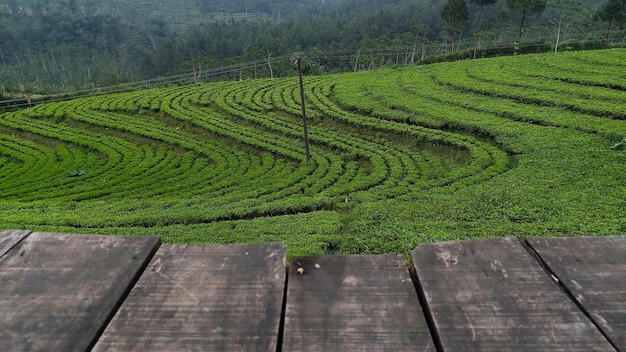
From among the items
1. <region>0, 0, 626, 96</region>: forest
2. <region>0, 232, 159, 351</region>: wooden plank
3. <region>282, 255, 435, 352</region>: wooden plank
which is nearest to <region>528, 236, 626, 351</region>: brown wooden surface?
<region>282, 255, 435, 352</region>: wooden plank

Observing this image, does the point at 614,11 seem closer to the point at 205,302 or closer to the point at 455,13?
the point at 455,13

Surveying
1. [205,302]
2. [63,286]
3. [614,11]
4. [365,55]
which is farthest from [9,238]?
[365,55]

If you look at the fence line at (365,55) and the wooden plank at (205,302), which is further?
the fence line at (365,55)

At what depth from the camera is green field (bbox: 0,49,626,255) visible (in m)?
8.82

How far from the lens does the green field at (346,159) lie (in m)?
8.82

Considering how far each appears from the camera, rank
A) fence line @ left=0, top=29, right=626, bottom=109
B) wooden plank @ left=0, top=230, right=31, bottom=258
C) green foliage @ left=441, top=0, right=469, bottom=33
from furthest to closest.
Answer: green foliage @ left=441, top=0, right=469, bottom=33 → fence line @ left=0, top=29, right=626, bottom=109 → wooden plank @ left=0, top=230, right=31, bottom=258

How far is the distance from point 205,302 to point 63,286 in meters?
0.46

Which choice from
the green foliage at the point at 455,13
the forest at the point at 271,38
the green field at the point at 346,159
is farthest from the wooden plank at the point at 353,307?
the green foliage at the point at 455,13

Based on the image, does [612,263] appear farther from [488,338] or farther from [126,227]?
[126,227]

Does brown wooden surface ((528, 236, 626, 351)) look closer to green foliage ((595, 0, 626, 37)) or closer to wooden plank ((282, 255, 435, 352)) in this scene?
wooden plank ((282, 255, 435, 352))

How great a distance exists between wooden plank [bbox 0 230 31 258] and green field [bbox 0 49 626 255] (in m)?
5.00

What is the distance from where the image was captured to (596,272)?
4.19 feet

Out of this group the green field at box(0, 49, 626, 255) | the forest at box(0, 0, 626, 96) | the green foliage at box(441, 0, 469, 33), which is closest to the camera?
the green field at box(0, 49, 626, 255)

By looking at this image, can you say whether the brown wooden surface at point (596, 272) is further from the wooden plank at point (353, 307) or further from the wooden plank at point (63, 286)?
the wooden plank at point (63, 286)
